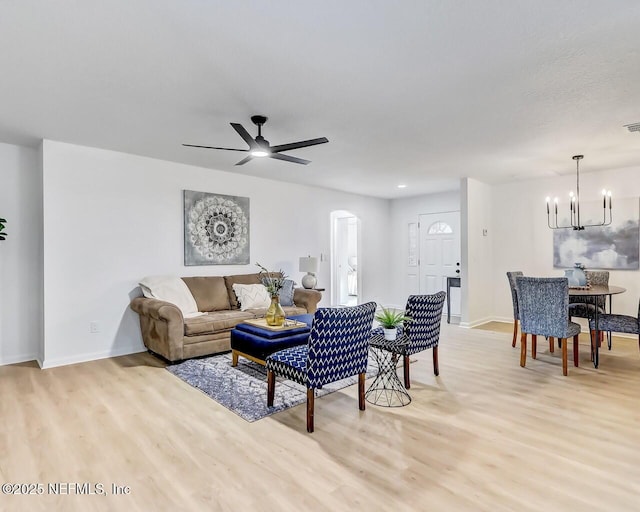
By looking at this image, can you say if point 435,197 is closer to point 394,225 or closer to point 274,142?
point 394,225

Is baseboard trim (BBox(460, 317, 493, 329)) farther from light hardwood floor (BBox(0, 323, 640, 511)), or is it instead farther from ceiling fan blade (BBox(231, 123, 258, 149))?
ceiling fan blade (BBox(231, 123, 258, 149))

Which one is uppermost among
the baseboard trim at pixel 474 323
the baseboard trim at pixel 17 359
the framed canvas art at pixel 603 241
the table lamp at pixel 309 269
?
the framed canvas art at pixel 603 241

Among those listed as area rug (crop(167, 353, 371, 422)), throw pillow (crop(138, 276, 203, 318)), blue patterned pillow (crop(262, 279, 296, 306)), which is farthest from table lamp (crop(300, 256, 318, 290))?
area rug (crop(167, 353, 371, 422))

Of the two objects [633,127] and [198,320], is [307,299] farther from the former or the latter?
[633,127]

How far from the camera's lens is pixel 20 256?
4.30 meters

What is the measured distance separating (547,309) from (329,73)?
3.15 metres

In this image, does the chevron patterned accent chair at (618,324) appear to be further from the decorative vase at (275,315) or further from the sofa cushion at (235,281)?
the sofa cushion at (235,281)

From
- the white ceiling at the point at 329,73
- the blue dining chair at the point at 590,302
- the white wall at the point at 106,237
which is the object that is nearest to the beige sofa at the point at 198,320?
the white wall at the point at 106,237

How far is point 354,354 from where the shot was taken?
111 inches

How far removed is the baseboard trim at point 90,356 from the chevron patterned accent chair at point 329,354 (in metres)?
2.56

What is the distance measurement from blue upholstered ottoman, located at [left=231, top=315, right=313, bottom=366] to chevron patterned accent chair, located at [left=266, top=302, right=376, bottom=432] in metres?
0.63

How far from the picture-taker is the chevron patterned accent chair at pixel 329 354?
2570 millimetres

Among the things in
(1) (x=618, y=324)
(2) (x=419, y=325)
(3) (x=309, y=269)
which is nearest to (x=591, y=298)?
(1) (x=618, y=324)

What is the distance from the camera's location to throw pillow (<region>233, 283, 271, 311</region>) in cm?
512
